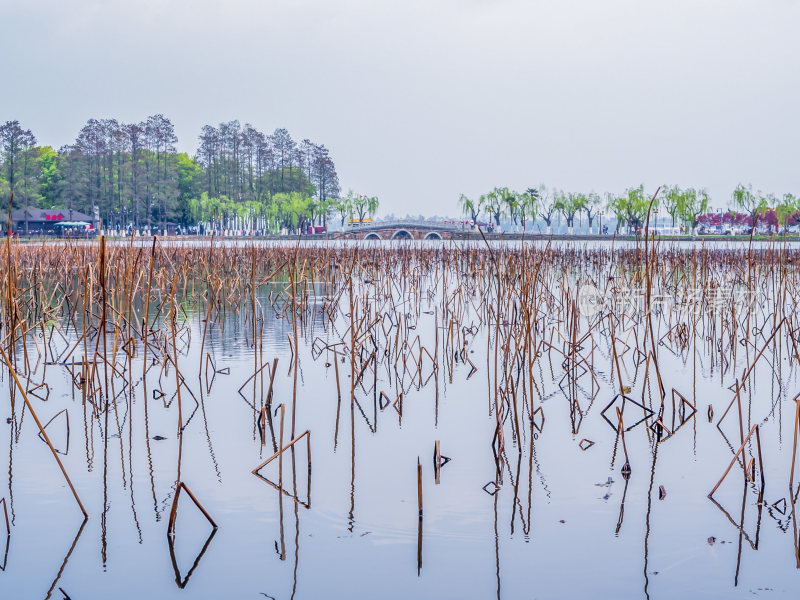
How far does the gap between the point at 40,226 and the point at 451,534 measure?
62298 millimetres

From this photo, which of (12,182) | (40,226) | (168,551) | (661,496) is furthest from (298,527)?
(40,226)

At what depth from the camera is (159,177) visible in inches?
2504

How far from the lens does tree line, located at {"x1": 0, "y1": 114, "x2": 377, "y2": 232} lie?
5938 cm

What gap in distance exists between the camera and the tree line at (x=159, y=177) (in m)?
59.4

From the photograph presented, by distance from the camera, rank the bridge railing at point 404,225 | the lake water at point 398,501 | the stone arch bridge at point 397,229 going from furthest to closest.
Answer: the stone arch bridge at point 397,229, the bridge railing at point 404,225, the lake water at point 398,501

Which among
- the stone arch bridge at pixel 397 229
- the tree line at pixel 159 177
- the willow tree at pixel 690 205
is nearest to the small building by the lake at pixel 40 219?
the tree line at pixel 159 177

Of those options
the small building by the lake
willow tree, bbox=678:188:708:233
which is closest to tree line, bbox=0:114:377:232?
the small building by the lake
